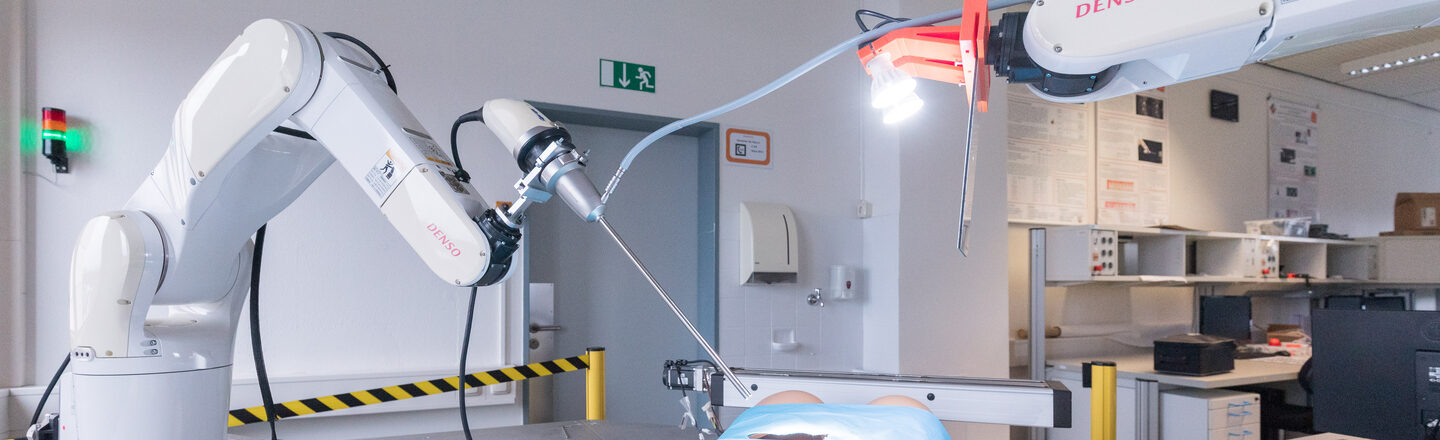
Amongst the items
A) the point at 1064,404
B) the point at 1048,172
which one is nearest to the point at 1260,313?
the point at 1048,172

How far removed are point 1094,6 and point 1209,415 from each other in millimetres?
3889

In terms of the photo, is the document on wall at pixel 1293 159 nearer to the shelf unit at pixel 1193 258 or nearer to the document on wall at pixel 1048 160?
the shelf unit at pixel 1193 258

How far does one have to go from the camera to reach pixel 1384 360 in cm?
186

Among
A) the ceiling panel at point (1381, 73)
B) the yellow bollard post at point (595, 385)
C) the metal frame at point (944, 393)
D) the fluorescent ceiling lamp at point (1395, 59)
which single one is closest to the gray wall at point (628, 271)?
the yellow bollard post at point (595, 385)

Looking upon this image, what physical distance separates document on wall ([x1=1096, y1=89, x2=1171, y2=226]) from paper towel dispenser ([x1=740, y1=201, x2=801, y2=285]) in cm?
256

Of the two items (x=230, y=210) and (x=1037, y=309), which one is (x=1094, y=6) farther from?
(x=1037, y=309)

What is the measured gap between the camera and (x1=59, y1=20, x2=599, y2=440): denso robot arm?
1.04 metres

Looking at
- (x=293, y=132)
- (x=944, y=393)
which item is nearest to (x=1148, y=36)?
(x=944, y=393)

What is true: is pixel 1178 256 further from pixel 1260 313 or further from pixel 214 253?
pixel 214 253

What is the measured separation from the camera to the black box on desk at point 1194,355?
4.06 meters

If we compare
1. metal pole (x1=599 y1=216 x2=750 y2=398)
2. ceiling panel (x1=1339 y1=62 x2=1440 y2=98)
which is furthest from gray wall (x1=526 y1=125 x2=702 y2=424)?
ceiling panel (x1=1339 y1=62 x2=1440 y2=98)

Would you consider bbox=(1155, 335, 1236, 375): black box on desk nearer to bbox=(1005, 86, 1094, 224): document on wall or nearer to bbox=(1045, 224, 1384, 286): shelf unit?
bbox=(1045, 224, 1384, 286): shelf unit

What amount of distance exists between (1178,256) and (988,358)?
1648 millimetres

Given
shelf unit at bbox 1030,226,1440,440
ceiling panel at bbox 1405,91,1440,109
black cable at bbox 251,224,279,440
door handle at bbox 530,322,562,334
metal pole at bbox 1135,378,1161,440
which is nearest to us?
black cable at bbox 251,224,279,440
